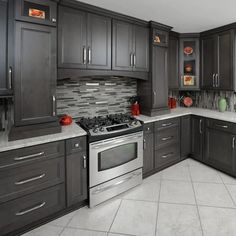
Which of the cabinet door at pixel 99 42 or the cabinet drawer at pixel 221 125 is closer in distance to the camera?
the cabinet door at pixel 99 42

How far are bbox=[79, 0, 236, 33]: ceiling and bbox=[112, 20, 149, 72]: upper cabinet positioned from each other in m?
0.18

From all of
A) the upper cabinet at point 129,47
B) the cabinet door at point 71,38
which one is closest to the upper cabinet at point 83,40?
the cabinet door at point 71,38

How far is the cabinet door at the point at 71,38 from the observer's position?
2.14 metres

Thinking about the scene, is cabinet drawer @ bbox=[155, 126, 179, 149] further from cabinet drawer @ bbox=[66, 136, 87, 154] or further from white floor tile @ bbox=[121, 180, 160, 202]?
cabinet drawer @ bbox=[66, 136, 87, 154]

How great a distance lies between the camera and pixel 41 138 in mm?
1868

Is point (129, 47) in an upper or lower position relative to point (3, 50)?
upper

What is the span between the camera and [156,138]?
2.95 metres

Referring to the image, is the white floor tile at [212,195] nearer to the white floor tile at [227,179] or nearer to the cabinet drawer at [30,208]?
the white floor tile at [227,179]

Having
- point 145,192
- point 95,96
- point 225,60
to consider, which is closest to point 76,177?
point 145,192

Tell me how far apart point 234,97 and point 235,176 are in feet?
4.62

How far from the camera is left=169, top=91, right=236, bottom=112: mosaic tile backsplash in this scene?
11.5 ft

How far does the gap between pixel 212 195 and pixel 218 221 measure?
51 centimetres

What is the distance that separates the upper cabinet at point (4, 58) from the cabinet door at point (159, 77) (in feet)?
6.56

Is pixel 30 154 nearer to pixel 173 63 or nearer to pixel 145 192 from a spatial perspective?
pixel 145 192
